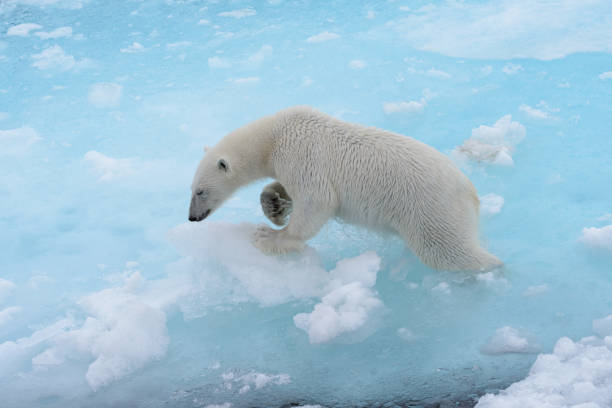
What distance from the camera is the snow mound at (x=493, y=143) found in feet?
13.4

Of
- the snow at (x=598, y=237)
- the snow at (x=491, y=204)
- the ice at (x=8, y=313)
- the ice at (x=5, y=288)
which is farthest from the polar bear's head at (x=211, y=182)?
the snow at (x=598, y=237)

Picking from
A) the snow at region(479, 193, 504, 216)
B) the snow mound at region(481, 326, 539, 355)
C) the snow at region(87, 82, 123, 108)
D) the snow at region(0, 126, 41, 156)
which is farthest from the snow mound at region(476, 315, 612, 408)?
the snow at region(87, 82, 123, 108)

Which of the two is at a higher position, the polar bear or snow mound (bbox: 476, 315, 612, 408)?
the polar bear

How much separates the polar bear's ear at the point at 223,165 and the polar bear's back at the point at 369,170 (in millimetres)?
306

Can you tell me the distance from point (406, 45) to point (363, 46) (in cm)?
58

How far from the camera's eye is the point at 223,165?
3078mm

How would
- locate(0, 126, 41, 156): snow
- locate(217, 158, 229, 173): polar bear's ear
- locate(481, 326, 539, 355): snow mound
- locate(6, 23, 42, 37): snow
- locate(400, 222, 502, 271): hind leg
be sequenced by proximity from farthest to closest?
1. locate(6, 23, 42, 37): snow
2. locate(0, 126, 41, 156): snow
3. locate(217, 158, 229, 173): polar bear's ear
4. locate(400, 222, 502, 271): hind leg
5. locate(481, 326, 539, 355): snow mound

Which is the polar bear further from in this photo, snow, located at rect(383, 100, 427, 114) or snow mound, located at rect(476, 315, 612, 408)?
snow, located at rect(383, 100, 427, 114)

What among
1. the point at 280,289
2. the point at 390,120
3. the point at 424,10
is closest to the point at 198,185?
the point at 280,289

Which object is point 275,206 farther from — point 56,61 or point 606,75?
point 56,61

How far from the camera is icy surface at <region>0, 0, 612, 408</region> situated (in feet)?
8.21

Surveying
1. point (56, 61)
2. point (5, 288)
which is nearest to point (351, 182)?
point (5, 288)

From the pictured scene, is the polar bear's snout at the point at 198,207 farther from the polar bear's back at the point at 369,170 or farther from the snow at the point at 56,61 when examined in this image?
the snow at the point at 56,61

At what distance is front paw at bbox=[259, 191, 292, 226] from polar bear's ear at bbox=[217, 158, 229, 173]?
1.50 ft
